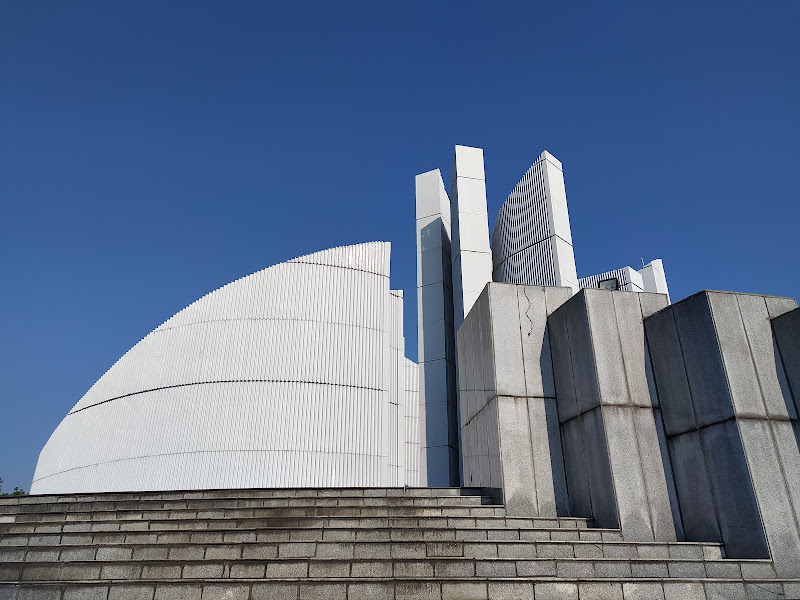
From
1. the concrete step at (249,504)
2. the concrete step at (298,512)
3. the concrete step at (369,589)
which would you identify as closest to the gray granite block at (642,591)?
the concrete step at (369,589)

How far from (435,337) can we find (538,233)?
23.5 feet

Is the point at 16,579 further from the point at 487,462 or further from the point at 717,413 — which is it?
the point at 717,413

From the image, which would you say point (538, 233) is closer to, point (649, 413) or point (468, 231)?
point (468, 231)

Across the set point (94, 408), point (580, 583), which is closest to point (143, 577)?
point (580, 583)

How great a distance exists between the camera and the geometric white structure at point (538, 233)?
2641 cm

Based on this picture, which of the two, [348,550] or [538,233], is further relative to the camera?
[538,233]

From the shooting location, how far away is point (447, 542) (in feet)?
20.0

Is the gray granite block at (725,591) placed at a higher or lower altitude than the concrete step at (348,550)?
lower

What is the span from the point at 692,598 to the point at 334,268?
19.5 meters

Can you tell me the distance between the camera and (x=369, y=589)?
5230 millimetres

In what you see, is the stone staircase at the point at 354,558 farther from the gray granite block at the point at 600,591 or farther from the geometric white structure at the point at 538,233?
the geometric white structure at the point at 538,233

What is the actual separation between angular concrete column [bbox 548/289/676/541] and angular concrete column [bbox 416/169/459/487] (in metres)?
14.9

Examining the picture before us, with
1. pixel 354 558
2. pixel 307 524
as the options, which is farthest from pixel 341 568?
pixel 307 524

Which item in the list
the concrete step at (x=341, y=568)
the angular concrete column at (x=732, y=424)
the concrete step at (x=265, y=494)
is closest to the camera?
the concrete step at (x=341, y=568)
